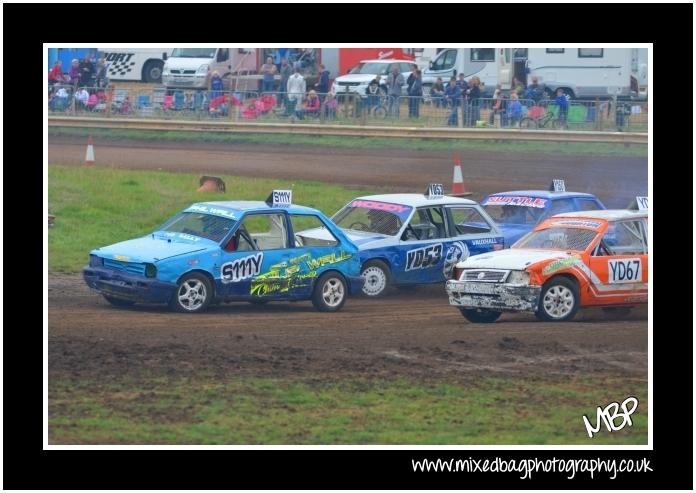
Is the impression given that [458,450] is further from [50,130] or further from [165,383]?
[50,130]

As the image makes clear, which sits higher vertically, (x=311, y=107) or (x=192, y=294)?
(x=311, y=107)

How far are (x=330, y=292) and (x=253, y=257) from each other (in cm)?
117

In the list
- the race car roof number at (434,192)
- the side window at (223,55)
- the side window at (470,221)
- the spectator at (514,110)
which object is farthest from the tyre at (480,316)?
the side window at (223,55)

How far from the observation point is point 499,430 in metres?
10.3

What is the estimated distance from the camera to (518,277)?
14242 mm

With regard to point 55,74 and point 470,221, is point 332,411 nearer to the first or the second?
point 470,221

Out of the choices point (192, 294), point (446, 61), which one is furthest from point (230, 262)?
point (446, 61)

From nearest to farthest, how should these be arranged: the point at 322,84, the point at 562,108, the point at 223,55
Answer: the point at 562,108 < the point at 322,84 < the point at 223,55

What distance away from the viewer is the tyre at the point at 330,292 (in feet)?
49.7

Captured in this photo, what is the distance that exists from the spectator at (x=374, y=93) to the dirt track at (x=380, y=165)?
3.71 feet

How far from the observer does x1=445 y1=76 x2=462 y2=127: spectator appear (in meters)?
29.1

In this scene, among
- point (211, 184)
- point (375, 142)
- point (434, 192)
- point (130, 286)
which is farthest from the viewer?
point (375, 142)

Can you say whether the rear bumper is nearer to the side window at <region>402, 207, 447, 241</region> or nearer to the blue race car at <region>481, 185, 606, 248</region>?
the side window at <region>402, 207, 447, 241</region>

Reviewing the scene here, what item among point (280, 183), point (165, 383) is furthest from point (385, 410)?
point (280, 183)
